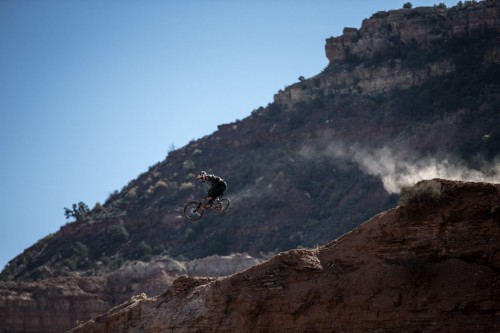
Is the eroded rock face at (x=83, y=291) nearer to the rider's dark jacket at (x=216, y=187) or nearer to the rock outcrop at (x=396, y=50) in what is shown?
the rock outcrop at (x=396, y=50)

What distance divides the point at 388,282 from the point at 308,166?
5325 centimetres

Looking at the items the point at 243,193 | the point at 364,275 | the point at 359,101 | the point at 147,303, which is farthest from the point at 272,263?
the point at 359,101

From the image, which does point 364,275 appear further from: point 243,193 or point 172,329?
point 243,193

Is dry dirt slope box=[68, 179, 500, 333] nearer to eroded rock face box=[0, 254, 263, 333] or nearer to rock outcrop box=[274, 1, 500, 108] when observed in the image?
eroded rock face box=[0, 254, 263, 333]

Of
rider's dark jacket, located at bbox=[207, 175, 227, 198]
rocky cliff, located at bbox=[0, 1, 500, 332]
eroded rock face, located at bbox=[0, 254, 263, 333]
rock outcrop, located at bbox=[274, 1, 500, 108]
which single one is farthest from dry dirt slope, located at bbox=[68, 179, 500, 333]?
rock outcrop, located at bbox=[274, 1, 500, 108]

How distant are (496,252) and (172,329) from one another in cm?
981

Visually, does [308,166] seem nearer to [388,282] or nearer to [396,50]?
[396,50]

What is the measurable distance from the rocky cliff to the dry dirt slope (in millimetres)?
32900

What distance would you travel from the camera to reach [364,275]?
22.5 metres

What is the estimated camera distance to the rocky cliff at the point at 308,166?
61344 millimetres

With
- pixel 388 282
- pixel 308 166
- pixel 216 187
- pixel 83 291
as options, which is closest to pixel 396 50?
pixel 308 166

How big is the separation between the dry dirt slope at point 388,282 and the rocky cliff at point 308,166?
3290cm

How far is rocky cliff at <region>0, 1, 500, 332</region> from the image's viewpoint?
61.3 meters

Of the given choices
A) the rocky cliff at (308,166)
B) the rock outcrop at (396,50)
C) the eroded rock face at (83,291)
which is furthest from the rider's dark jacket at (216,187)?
the rock outcrop at (396,50)
